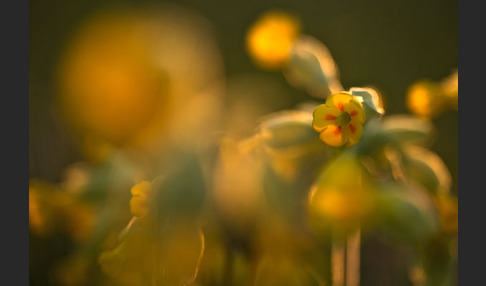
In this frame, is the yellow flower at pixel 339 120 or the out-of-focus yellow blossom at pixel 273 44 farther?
the out-of-focus yellow blossom at pixel 273 44

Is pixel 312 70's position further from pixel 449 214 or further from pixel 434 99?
pixel 449 214

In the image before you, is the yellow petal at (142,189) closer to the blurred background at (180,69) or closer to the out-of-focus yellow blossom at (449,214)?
the blurred background at (180,69)

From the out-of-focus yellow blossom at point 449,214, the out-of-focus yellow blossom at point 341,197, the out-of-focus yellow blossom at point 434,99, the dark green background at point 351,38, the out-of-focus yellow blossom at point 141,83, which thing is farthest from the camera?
the dark green background at point 351,38

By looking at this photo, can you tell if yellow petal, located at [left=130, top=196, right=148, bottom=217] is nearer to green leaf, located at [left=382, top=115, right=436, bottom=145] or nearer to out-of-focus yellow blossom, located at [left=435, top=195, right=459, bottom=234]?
green leaf, located at [left=382, top=115, right=436, bottom=145]

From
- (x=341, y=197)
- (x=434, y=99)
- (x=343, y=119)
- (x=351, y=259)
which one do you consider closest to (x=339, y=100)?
(x=343, y=119)

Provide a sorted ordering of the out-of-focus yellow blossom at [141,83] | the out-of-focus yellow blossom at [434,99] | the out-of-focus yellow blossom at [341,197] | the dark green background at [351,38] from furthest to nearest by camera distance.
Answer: the dark green background at [351,38], the out-of-focus yellow blossom at [434,99], the out-of-focus yellow blossom at [141,83], the out-of-focus yellow blossom at [341,197]

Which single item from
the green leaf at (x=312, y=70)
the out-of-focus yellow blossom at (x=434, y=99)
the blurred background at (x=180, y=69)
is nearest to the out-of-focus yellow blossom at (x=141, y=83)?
the blurred background at (x=180, y=69)

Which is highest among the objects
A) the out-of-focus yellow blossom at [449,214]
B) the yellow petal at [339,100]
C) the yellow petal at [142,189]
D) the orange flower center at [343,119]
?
the yellow petal at [339,100]
